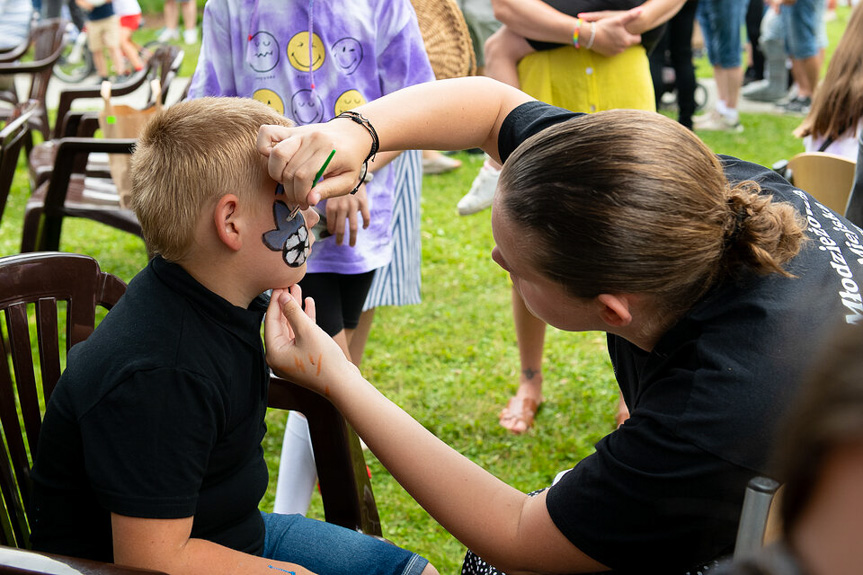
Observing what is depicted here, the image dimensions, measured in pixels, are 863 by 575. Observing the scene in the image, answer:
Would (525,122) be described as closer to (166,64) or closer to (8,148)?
(8,148)

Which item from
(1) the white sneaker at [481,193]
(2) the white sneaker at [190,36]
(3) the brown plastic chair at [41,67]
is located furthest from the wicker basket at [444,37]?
(2) the white sneaker at [190,36]

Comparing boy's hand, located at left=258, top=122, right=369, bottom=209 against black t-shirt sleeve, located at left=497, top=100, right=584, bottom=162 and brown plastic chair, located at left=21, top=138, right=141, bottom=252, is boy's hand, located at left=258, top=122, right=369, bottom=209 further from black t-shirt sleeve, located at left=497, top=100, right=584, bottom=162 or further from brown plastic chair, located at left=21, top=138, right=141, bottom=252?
brown plastic chair, located at left=21, top=138, right=141, bottom=252

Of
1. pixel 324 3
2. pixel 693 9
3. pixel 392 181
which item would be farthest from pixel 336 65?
pixel 693 9

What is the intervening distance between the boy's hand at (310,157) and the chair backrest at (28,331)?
1.78ft

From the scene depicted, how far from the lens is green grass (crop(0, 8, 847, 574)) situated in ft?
9.52

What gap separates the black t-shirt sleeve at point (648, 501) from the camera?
1.21 metres

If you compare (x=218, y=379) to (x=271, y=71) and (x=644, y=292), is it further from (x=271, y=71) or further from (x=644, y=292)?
(x=271, y=71)

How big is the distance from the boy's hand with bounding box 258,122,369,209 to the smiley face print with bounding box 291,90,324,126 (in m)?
0.59

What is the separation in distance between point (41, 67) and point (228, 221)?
5.08m

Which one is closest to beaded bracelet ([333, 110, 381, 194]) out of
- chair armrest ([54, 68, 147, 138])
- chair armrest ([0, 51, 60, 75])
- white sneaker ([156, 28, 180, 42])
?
chair armrest ([54, 68, 147, 138])

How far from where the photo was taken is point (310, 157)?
4.76ft

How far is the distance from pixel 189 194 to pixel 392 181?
40.9 inches

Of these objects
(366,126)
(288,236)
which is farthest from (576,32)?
(288,236)

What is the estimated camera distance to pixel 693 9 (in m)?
6.97
